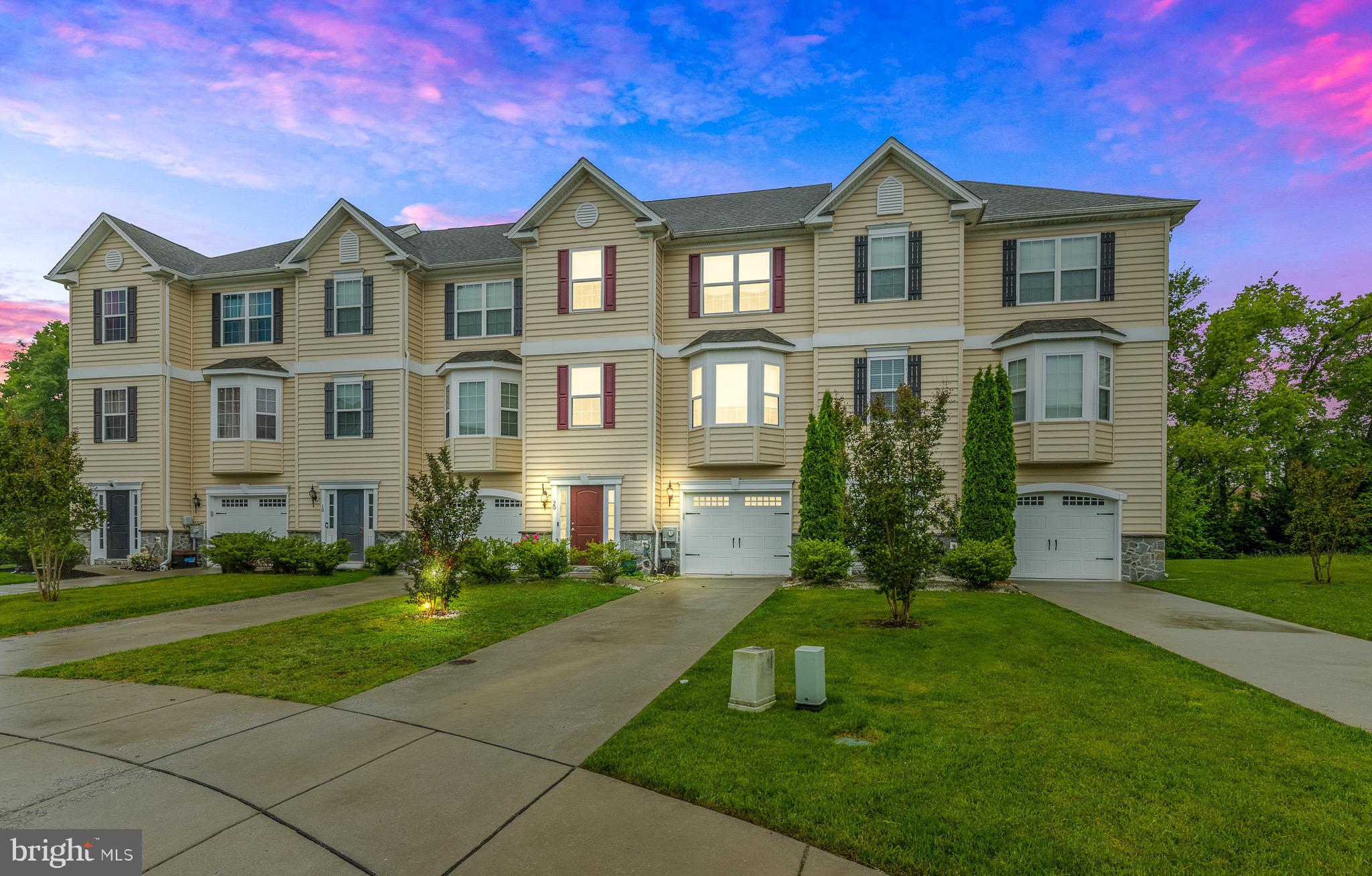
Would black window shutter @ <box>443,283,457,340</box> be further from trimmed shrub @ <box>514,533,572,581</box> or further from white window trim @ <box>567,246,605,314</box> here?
trimmed shrub @ <box>514,533,572,581</box>

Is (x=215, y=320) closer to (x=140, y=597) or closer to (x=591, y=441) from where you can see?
(x=140, y=597)

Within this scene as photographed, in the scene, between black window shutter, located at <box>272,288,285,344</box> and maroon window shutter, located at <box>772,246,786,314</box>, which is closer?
maroon window shutter, located at <box>772,246,786,314</box>

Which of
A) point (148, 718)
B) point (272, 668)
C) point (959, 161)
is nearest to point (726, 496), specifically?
point (272, 668)

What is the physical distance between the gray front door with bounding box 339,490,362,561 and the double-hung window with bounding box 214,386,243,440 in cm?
396

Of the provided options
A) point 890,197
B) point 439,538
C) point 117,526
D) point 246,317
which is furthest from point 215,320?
point 890,197

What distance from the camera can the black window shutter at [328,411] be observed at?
20.2m

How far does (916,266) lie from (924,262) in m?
0.21

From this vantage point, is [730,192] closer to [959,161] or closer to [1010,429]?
[959,161]

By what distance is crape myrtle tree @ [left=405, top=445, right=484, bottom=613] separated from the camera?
11.4m

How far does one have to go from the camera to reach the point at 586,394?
723 inches

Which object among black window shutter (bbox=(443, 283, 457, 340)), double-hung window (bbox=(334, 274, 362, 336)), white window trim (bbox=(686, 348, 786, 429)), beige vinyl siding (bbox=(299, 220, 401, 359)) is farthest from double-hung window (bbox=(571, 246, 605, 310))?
double-hung window (bbox=(334, 274, 362, 336))

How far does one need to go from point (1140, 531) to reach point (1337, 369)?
67.7 ft

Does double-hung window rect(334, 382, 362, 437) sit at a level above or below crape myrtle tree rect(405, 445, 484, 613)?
above

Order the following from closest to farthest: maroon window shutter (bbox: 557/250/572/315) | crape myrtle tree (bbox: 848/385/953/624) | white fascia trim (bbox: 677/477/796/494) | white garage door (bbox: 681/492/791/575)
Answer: crape myrtle tree (bbox: 848/385/953/624)
white fascia trim (bbox: 677/477/796/494)
white garage door (bbox: 681/492/791/575)
maroon window shutter (bbox: 557/250/572/315)
